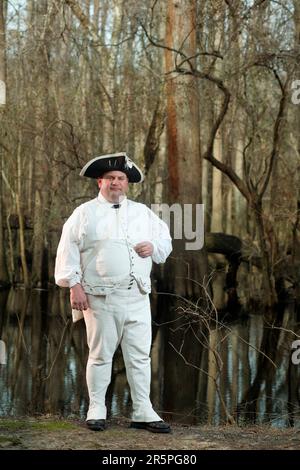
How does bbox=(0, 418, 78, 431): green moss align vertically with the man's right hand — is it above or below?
below

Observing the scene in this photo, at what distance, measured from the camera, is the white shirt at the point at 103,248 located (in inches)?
234

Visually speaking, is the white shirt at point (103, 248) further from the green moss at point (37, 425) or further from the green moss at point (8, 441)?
the green moss at point (8, 441)

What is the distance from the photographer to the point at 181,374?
11.6 m

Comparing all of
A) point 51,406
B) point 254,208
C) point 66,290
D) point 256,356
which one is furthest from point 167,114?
point 51,406

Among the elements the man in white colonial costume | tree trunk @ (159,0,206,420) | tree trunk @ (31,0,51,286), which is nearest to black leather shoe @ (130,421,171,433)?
the man in white colonial costume

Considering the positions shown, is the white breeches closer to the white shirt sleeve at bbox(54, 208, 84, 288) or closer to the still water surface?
Answer: the white shirt sleeve at bbox(54, 208, 84, 288)

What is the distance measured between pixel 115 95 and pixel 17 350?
8.41 m

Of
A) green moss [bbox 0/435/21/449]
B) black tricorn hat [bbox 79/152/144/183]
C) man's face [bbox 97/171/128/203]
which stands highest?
black tricorn hat [bbox 79/152/144/183]

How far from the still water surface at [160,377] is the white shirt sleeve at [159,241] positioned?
4.79 feet

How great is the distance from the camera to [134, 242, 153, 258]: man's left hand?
5977 mm

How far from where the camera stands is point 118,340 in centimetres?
603

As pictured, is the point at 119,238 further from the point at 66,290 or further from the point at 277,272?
the point at 66,290

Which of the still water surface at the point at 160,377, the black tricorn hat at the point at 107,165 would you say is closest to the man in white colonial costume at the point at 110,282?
the black tricorn hat at the point at 107,165

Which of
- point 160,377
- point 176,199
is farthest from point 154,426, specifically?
point 176,199
